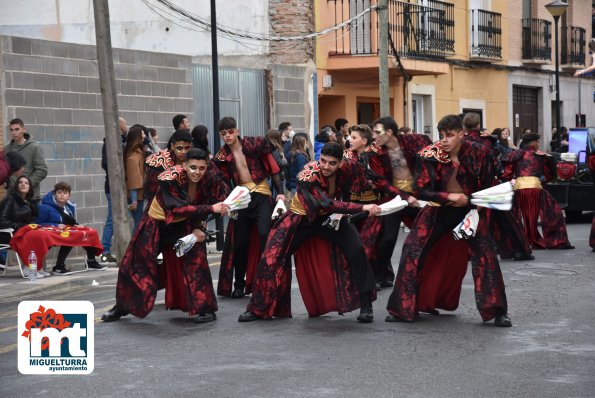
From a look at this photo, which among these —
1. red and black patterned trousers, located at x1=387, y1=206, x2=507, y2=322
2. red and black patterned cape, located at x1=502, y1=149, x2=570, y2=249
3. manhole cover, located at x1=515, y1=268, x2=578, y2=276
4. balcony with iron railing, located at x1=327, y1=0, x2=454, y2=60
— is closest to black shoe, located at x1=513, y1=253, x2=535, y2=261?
manhole cover, located at x1=515, y1=268, x2=578, y2=276

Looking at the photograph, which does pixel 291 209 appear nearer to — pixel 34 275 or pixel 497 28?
pixel 34 275

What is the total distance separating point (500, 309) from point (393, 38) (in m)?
19.7

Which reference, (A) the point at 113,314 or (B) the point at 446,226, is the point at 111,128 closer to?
(A) the point at 113,314

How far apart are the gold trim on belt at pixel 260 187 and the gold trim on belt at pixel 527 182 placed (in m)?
5.96

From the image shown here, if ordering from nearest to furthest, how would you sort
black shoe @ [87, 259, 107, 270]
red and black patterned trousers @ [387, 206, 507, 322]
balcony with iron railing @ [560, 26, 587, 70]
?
red and black patterned trousers @ [387, 206, 507, 322] → black shoe @ [87, 259, 107, 270] → balcony with iron railing @ [560, 26, 587, 70]

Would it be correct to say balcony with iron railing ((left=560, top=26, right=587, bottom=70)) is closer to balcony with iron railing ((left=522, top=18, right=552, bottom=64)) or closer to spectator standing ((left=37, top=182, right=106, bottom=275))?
balcony with iron railing ((left=522, top=18, right=552, bottom=64))

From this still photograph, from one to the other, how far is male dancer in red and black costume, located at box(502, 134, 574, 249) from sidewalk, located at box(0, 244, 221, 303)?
5721mm

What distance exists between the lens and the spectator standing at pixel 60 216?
14906mm

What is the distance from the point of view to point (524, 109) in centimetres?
3766

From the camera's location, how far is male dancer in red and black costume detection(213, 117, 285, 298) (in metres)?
12.5

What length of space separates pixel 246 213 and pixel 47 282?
280 centimetres

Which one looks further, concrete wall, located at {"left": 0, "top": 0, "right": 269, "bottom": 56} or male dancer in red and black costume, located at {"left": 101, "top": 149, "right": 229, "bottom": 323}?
concrete wall, located at {"left": 0, "top": 0, "right": 269, "bottom": 56}

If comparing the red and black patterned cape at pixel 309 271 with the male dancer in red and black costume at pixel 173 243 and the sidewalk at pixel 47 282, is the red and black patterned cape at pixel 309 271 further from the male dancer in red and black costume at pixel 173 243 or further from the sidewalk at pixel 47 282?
the sidewalk at pixel 47 282
